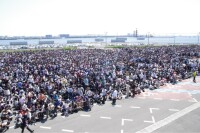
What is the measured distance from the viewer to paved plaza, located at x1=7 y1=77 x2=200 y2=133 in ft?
56.1

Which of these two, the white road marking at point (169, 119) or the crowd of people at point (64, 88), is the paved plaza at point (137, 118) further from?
the crowd of people at point (64, 88)

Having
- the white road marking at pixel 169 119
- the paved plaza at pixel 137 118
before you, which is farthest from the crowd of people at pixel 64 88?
the white road marking at pixel 169 119

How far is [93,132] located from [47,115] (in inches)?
178

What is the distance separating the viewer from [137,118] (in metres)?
19.3

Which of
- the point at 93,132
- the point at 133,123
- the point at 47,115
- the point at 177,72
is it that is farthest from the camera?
the point at 177,72

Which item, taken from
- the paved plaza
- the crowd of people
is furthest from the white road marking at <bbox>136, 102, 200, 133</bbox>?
the crowd of people

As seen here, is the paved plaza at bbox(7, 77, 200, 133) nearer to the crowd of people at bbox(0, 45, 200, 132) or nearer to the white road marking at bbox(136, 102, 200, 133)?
the white road marking at bbox(136, 102, 200, 133)

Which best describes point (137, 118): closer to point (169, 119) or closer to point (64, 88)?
point (169, 119)

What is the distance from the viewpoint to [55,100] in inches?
838

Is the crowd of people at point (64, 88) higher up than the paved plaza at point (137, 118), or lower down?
higher up

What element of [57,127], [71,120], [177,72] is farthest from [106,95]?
[177,72]

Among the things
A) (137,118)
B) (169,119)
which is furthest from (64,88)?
(169,119)

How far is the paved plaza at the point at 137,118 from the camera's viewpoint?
56.1 feet

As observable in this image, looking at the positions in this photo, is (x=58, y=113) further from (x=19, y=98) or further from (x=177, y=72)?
(x=177, y=72)
